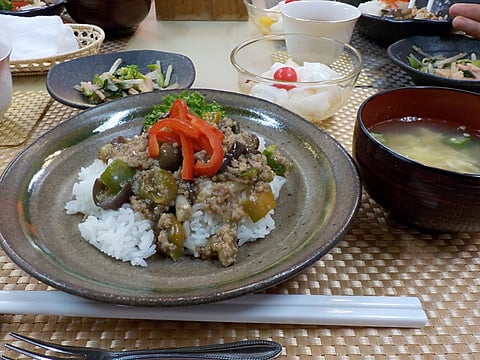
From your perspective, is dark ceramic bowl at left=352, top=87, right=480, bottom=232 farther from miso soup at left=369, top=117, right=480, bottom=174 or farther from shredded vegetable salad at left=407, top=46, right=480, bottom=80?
shredded vegetable salad at left=407, top=46, right=480, bottom=80

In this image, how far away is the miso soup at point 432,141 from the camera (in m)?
1.52

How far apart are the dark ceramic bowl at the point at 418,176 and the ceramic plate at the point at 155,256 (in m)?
0.08

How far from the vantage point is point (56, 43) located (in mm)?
2611

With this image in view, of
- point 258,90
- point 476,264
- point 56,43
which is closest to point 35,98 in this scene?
point 56,43

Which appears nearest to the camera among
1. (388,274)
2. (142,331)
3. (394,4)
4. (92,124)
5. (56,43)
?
(142,331)

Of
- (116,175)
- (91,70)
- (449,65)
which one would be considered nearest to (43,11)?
(91,70)

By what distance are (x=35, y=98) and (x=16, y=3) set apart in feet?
4.49

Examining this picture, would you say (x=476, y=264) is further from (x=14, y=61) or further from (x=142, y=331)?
(x=14, y=61)

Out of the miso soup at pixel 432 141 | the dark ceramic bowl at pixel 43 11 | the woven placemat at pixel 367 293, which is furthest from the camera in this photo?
the dark ceramic bowl at pixel 43 11

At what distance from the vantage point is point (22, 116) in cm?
215

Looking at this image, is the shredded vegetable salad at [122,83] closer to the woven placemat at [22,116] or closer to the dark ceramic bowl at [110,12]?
the woven placemat at [22,116]

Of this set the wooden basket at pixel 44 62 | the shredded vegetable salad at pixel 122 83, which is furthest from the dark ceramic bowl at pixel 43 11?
the shredded vegetable salad at pixel 122 83

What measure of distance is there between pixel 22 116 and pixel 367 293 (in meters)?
1.73

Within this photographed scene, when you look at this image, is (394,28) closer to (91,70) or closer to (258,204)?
(91,70)
